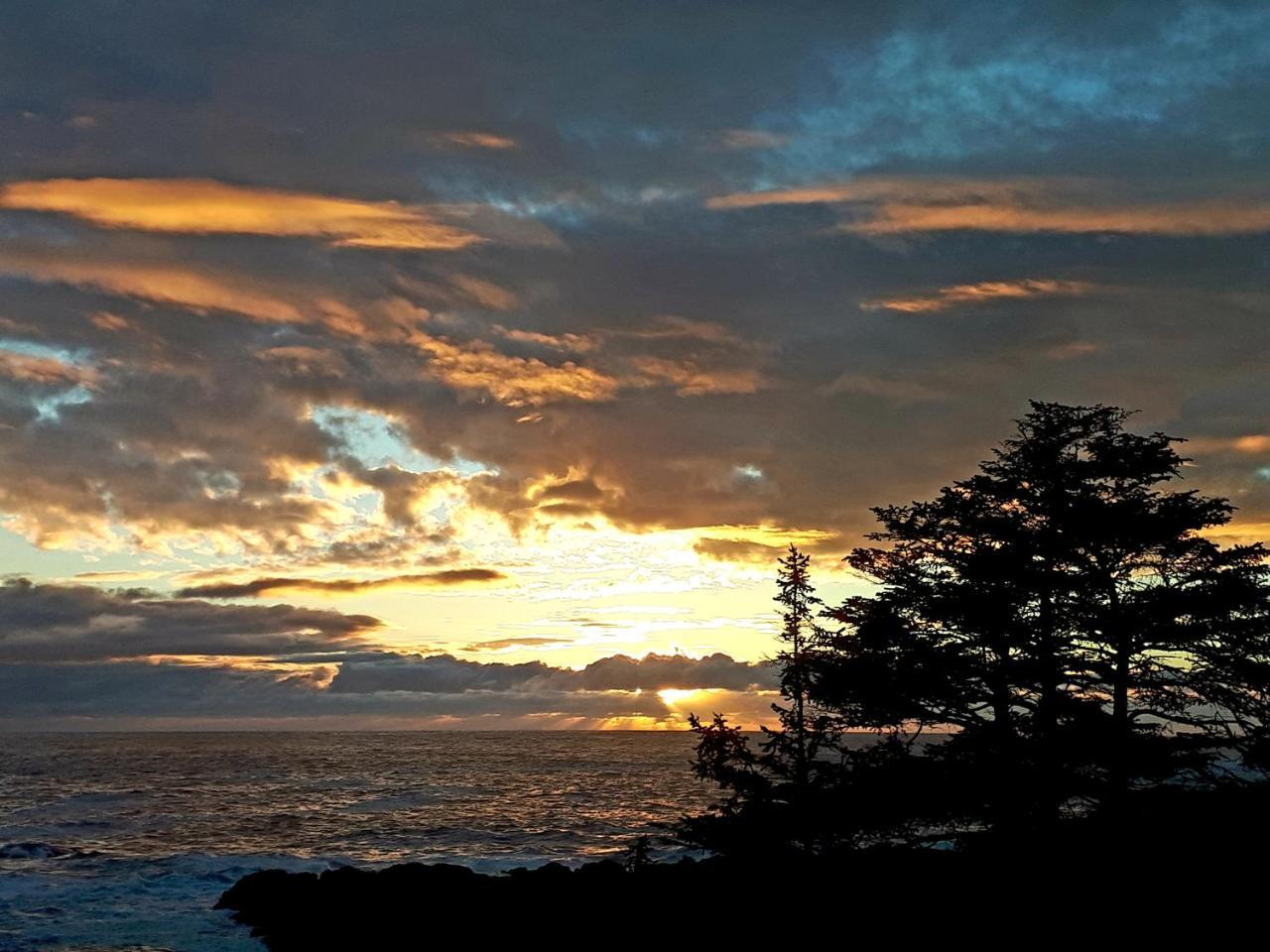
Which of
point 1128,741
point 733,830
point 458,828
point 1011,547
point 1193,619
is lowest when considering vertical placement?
point 458,828

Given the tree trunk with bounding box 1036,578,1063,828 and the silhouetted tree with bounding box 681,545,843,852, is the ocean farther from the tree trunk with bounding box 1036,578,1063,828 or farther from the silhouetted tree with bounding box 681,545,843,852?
the tree trunk with bounding box 1036,578,1063,828

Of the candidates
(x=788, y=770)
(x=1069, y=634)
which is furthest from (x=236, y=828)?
(x=1069, y=634)

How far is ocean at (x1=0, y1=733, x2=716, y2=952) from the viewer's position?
37.4 m

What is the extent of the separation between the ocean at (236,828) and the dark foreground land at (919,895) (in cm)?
625

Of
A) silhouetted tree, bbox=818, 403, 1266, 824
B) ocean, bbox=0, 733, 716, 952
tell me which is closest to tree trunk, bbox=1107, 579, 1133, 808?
silhouetted tree, bbox=818, 403, 1266, 824

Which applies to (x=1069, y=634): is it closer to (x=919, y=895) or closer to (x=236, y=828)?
(x=919, y=895)

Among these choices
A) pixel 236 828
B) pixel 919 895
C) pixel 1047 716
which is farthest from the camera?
pixel 236 828

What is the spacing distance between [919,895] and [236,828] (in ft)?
176

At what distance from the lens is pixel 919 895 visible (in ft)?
79.2

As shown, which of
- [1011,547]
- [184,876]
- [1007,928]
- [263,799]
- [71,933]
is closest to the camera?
[1007,928]

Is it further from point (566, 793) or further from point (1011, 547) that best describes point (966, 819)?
point (566, 793)

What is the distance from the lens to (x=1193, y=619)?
2661 centimetres

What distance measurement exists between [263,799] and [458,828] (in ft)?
87.6

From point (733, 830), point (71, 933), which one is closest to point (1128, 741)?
point (733, 830)
